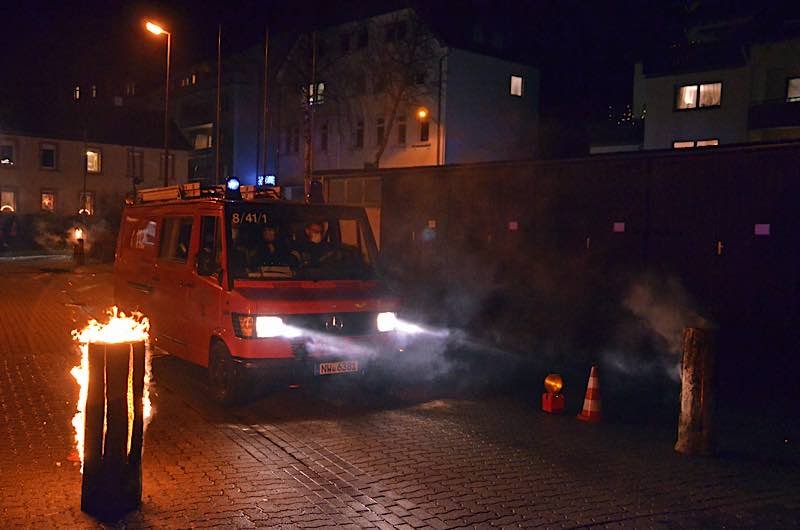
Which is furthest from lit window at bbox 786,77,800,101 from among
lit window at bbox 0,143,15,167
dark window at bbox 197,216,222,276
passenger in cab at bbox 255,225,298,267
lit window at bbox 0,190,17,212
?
lit window at bbox 0,143,15,167

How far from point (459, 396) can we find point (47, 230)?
152 ft

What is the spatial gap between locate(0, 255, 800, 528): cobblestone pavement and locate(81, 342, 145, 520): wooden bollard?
0.52 ft

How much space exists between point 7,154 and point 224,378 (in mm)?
51292

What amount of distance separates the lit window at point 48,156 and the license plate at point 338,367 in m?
52.2

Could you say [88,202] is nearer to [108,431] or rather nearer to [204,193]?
[204,193]

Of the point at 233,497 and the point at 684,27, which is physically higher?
the point at 684,27

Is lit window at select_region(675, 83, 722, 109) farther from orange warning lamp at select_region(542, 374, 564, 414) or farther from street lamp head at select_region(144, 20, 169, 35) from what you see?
orange warning lamp at select_region(542, 374, 564, 414)

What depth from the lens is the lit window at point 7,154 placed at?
171 ft

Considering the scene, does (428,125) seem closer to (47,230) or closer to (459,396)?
(47,230)

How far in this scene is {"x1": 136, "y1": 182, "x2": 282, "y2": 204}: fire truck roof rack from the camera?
31.6ft

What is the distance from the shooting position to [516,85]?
44.0m

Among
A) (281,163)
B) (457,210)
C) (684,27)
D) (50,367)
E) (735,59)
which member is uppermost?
(684,27)

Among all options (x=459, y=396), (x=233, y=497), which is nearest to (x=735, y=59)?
(x=459, y=396)

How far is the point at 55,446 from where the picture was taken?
6754 millimetres
